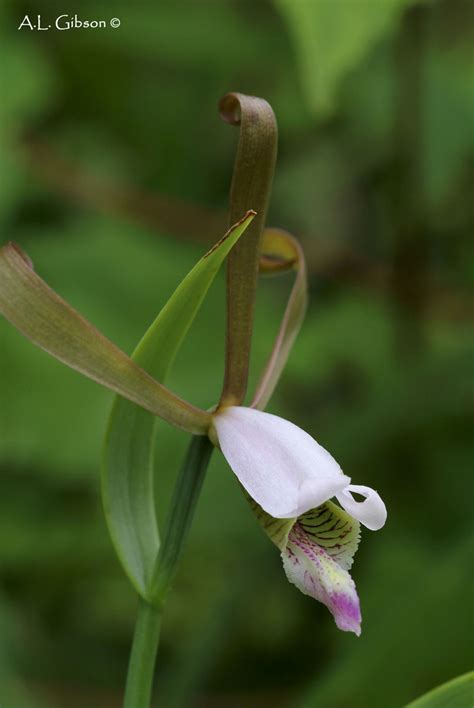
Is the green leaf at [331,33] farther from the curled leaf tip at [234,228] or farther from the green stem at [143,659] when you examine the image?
the green stem at [143,659]

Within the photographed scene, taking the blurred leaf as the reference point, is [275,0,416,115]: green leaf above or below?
above

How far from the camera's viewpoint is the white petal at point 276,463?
2.32ft

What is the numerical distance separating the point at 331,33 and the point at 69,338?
501mm

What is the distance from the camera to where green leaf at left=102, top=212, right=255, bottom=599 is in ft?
2.44

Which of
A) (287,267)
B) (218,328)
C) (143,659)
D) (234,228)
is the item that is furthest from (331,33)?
(218,328)

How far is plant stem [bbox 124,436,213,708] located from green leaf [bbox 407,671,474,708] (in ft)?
Answer: 0.56

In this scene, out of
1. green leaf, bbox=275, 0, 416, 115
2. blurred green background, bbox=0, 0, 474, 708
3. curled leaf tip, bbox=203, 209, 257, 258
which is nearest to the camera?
curled leaf tip, bbox=203, 209, 257, 258

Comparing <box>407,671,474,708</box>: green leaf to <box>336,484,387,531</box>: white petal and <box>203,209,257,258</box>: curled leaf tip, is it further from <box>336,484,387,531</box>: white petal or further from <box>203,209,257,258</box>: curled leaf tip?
<box>203,209,257,258</box>: curled leaf tip

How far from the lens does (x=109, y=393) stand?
68.9 inches

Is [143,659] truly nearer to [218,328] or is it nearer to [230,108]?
[230,108]

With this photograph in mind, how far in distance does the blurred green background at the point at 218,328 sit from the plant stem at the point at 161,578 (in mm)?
657

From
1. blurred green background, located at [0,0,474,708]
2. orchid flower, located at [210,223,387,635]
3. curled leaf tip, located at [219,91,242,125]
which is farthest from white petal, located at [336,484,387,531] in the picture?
blurred green background, located at [0,0,474,708]

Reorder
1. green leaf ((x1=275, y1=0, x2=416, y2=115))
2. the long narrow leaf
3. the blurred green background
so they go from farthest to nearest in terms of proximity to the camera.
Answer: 1. the blurred green background
2. green leaf ((x1=275, y1=0, x2=416, y2=115))
3. the long narrow leaf

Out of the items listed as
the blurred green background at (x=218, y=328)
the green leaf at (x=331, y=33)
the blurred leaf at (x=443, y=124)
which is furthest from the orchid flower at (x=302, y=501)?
the blurred leaf at (x=443, y=124)
